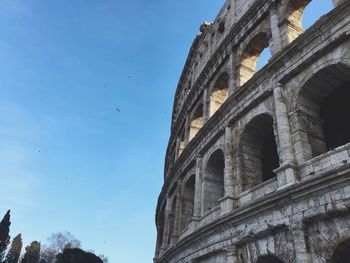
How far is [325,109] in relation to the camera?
10117 mm

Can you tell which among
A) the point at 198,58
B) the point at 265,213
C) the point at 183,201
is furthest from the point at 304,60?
the point at 198,58

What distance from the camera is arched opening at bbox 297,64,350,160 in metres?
8.48

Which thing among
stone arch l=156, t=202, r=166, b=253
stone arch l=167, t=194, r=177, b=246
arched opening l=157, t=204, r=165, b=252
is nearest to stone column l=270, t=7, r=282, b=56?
stone arch l=167, t=194, r=177, b=246

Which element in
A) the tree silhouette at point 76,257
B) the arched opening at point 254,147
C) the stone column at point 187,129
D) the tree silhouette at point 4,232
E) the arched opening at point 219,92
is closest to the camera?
the arched opening at point 254,147

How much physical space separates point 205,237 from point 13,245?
48371 millimetres

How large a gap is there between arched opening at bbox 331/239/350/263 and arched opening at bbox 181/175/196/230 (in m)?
8.19

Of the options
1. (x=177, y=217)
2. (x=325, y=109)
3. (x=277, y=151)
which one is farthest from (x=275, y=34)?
(x=177, y=217)

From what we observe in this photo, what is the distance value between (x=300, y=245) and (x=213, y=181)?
5808 mm

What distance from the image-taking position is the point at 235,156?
10.8m

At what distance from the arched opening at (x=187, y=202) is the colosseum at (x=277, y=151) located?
0.05 metres

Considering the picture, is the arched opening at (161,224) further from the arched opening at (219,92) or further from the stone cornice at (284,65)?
the stone cornice at (284,65)

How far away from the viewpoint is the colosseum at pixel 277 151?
22.8ft

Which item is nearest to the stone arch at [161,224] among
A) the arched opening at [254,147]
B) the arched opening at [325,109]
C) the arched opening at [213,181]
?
the arched opening at [213,181]

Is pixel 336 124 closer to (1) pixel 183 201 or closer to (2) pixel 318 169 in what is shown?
(2) pixel 318 169
